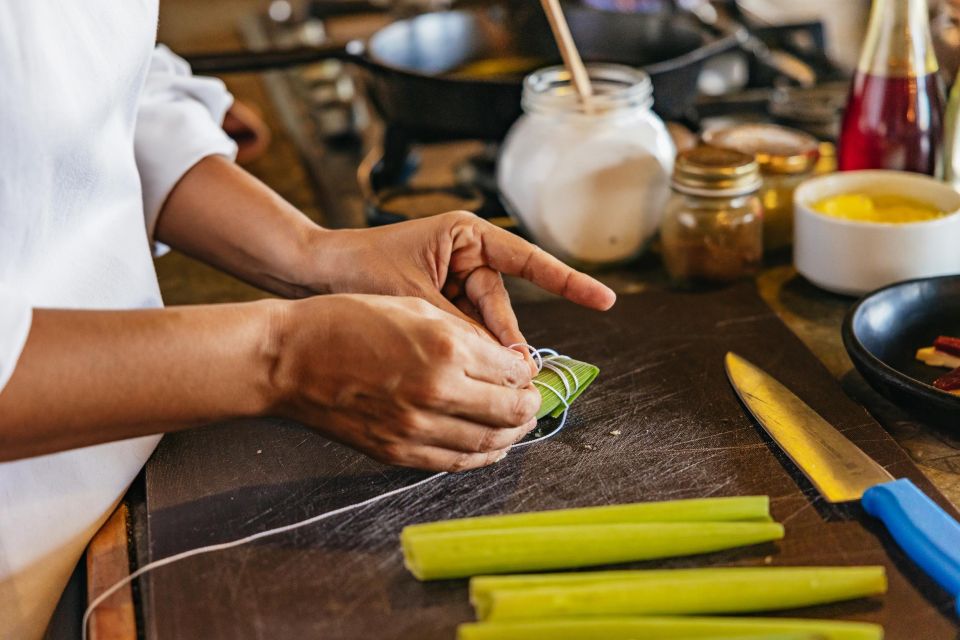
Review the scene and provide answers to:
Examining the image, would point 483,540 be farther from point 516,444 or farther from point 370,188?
point 370,188

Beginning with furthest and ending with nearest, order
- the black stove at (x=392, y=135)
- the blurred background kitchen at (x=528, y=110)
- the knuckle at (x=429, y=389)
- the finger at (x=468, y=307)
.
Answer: the black stove at (x=392, y=135)
the blurred background kitchen at (x=528, y=110)
the finger at (x=468, y=307)
the knuckle at (x=429, y=389)

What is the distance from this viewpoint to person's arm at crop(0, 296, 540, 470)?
79cm

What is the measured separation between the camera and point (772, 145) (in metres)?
1.42

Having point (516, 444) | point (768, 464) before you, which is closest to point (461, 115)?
point (516, 444)

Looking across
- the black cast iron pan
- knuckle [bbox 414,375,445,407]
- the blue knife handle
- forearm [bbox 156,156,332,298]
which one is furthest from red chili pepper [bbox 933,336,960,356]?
forearm [bbox 156,156,332,298]

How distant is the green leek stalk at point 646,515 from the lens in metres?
0.86

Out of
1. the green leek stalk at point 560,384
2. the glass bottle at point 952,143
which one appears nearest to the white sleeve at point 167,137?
the green leek stalk at point 560,384

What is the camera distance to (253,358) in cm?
84

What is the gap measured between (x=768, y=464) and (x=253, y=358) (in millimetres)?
488

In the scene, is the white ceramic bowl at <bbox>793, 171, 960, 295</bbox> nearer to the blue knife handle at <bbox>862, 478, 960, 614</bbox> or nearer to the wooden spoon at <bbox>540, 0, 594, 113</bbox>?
the wooden spoon at <bbox>540, 0, 594, 113</bbox>

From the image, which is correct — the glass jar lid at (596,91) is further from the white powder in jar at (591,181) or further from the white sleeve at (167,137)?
the white sleeve at (167,137)

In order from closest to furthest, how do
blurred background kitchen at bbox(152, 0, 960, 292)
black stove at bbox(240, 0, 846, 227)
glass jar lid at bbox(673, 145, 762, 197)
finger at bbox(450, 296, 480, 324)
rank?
finger at bbox(450, 296, 480, 324) → glass jar lid at bbox(673, 145, 762, 197) → blurred background kitchen at bbox(152, 0, 960, 292) → black stove at bbox(240, 0, 846, 227)

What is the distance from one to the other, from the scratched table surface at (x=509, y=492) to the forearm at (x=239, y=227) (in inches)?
7.9

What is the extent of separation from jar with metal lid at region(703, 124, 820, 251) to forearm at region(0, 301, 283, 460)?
0.78m
